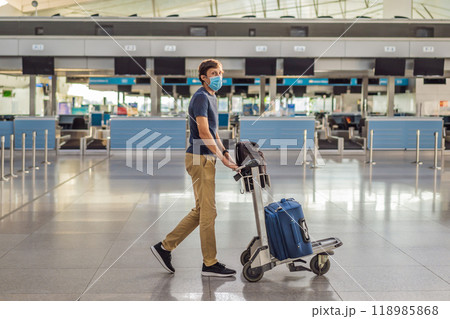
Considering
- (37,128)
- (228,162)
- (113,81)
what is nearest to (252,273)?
(228,162)

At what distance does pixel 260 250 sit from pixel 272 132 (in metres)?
14.1

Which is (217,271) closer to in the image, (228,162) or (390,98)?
(228,162)

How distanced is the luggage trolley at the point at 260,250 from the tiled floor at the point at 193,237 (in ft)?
0.26

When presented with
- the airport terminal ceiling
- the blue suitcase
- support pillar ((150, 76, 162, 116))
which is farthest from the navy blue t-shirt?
the airport terminal ceiling

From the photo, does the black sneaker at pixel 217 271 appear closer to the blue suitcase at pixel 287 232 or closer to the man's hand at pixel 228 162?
the blue suitcase at pixel 287 232

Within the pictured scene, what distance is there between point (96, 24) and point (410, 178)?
13086 mm

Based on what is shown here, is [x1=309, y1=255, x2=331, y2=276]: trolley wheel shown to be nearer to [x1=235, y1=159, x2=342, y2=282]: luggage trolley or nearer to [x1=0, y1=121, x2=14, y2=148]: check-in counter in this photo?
[x1=235, y1=159, x2=342, y2=282]: luggage trolley

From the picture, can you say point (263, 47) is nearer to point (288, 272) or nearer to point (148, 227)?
point (148, 227)

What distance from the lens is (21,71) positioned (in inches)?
784

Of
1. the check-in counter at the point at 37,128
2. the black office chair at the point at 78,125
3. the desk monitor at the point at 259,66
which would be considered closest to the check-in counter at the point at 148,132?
the check-in counter at the point at 37,128

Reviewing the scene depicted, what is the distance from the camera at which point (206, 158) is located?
13.6ft

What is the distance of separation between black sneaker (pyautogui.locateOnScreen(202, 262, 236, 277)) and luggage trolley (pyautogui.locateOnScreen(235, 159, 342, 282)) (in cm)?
17
